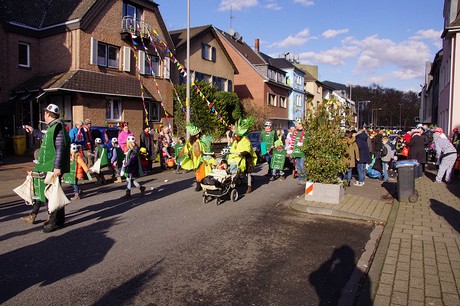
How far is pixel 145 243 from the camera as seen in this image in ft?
19.6

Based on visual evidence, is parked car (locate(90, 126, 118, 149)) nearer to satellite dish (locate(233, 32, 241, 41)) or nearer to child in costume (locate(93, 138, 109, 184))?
child in costume (locate(93, 138, 109, 184))

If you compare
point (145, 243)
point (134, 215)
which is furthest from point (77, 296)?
point (134, 215)

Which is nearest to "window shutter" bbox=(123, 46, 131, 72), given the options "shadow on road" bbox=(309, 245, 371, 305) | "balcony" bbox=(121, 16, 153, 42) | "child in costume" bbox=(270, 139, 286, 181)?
"balcony" bbox=(121, 16, 153, 42)

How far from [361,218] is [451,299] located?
355 cm

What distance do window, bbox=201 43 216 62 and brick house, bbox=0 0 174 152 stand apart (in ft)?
25.8

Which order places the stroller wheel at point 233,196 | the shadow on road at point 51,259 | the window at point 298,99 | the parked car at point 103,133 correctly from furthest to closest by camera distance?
the window at point 298,99
the parked car at point 103,133
the stroller wheel at point 233,196
the shadow on road at point 51,259

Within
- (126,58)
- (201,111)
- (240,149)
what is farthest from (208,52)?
(240,149)

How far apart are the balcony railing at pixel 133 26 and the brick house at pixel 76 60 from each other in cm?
6

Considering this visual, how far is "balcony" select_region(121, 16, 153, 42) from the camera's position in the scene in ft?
78.0

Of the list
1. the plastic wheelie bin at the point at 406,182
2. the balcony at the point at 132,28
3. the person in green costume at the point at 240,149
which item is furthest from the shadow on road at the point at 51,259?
the balcony at the point at 132,28

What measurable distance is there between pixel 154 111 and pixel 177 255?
2171 centimetres

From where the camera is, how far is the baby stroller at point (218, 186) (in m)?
8.94

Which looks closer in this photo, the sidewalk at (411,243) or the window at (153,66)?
the sidewalk at (411,243)

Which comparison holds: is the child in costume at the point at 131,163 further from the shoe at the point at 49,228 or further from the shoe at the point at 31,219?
the shoe at the point at 49,228
